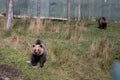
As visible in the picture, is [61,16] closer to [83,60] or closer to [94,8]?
[94,8]

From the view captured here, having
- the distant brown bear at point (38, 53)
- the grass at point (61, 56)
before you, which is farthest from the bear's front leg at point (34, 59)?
the grass at point (61, 56)

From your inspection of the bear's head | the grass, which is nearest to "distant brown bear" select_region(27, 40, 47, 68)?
the bear's head

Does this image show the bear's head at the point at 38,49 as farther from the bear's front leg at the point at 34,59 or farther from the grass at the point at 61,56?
the grass at the point at 61,56

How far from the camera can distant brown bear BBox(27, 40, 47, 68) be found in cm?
1043

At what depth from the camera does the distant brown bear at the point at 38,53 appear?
10430 mm

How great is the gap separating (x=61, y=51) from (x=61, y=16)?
14.7 m

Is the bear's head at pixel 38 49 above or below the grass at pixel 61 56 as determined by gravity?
above

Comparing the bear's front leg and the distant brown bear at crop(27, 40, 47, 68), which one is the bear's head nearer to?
the distant brown bear at crop(27, 40, 47, 68)

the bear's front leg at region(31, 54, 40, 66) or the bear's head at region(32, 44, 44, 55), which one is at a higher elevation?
the bear's head at region(32, 44, 44, 55)

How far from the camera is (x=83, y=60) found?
1259 cm

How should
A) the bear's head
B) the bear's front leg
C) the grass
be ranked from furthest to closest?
1. the bear's front leg
2. the grass
3. the bear's head

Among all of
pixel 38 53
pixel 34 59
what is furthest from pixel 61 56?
pixel 38 53

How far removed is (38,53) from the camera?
10547 millimetres

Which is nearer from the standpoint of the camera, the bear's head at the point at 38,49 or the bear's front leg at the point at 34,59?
the bear's head at the point at 38,49
